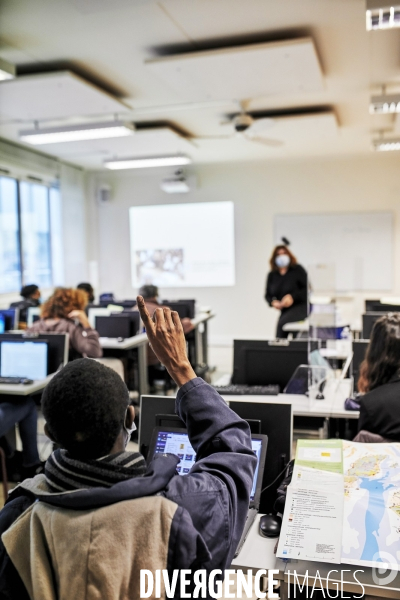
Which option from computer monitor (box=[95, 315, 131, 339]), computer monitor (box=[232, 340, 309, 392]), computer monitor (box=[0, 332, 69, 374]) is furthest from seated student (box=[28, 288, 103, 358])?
computer monitor (box=[232, 340, 309, 392])

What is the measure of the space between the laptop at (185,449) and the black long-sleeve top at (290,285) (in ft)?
15.9

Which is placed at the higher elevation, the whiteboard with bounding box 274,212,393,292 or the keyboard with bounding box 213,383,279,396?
the whiteboard with bounding box 274,212,393,292

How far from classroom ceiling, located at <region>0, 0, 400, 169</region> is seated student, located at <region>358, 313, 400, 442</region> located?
228 centimetres

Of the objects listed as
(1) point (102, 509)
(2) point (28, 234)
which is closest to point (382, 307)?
(1) point (102, 509)

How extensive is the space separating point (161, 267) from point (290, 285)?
362 cm

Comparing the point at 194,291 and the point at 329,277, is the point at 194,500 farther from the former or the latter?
the point at 194,291

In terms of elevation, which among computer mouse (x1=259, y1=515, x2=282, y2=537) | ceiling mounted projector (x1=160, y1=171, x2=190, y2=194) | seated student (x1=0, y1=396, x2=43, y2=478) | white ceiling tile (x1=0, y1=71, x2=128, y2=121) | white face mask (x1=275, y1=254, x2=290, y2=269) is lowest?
seated student (x1=0, y1=396, x2=43, y2=478)

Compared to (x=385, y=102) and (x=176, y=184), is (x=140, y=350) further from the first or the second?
(x=176, y=184)

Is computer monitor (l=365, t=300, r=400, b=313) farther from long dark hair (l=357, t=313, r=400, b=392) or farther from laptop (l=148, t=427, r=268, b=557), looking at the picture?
laptop (l=148, t=427, r=268, b=557)

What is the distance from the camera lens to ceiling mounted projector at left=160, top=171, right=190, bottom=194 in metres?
A: 8.84

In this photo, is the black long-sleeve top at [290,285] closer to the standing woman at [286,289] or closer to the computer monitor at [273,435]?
the standing woman at [286,289]

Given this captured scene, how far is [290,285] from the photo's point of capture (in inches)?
259

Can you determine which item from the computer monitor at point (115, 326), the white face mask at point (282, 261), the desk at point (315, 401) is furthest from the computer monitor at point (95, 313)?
the desk at point (315, 401)

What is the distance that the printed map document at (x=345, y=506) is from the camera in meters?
1.35
